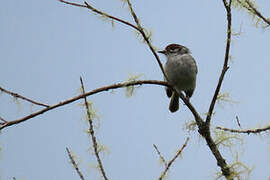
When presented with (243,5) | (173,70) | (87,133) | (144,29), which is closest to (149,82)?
(144,29)

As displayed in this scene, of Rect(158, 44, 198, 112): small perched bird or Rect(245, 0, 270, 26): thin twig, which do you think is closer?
Rect(245, 0, 270, 26): thin twig

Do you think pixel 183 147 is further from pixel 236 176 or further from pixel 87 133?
pixel 87 133

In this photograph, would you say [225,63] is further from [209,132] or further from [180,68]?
[180,68]

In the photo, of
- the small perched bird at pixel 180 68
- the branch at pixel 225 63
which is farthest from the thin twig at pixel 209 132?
the small perched bird at pixel 180 68

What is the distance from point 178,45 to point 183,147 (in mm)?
3288

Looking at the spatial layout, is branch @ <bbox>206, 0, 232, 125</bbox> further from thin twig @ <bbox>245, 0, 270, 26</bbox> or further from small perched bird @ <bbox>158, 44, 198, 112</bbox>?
small perched bird @ <bbox>158, 44, 198, 112</bbox>

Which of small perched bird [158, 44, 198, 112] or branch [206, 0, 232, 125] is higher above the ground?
small perched bird [158, 44, 198, 112]

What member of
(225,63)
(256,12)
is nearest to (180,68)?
(256,12)

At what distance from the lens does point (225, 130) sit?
2.23 meters

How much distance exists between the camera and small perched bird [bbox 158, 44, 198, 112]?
4750 millimetres

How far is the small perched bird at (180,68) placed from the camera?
4.75 metres

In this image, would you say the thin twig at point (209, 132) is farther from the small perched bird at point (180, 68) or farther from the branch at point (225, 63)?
the small perched bird at point (180, 68)

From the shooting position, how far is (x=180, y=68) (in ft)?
15.7

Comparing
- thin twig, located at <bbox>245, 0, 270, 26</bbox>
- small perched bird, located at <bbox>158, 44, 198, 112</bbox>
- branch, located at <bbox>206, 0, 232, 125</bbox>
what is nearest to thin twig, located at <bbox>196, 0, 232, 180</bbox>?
branch, located at <bbox>206, 0, 232, 125</bbox>
